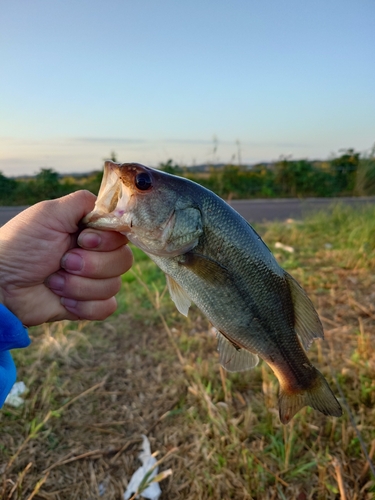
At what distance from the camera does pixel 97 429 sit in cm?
272

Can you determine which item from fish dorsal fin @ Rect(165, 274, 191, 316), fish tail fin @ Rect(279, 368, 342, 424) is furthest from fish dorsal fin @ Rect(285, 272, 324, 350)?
fish dorsal fin @ Rect(165, 274, 191, 316)

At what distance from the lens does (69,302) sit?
2.08 m

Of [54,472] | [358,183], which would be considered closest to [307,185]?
[358,183]

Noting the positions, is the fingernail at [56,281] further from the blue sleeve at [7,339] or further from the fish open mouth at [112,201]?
the fish open mouth at [112,201]

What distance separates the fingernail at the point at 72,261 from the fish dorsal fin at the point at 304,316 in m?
0.96

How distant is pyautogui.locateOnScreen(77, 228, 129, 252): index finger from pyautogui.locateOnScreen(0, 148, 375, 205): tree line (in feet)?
44.1

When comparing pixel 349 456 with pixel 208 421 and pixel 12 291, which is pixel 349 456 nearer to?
pixel 208 421

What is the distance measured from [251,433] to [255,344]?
4.26 feet

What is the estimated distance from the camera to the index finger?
1.84 meters

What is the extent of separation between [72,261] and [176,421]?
149 cm

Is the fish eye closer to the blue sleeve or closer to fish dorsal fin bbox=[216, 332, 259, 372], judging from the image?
fish dorsal fin bbox=[216, 332, 259, 372]

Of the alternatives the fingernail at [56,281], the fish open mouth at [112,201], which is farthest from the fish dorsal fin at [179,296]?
the fingernail at [56,281]

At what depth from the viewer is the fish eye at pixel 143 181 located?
5.04 ft

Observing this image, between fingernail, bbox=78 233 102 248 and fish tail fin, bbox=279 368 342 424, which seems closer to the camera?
fish tail fin, bbox=279 368 342 424
